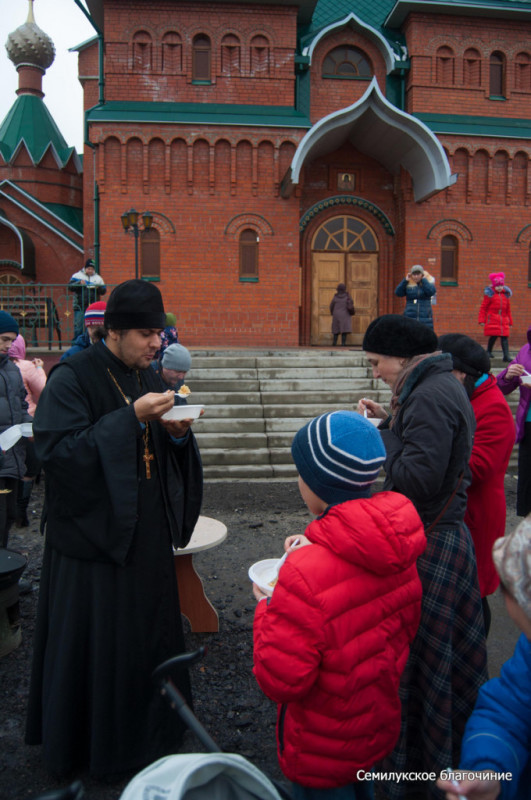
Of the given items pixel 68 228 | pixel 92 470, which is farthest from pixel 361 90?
pixel 92 470

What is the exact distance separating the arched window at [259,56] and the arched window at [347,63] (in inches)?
66.1

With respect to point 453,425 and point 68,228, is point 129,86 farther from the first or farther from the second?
point 453,425

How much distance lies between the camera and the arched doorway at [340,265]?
15891 mm

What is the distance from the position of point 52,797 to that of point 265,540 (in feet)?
15.0

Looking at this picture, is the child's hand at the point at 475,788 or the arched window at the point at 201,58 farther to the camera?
the arched window at the point at 201,58

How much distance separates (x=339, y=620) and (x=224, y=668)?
2202mm

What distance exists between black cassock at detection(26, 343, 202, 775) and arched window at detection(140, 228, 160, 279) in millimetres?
12951

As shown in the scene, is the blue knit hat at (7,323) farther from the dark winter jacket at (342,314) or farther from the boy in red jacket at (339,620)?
the dark winter jacket at (342,314)

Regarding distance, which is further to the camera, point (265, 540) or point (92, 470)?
point (265, 540)

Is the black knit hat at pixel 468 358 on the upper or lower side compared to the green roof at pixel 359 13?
lower

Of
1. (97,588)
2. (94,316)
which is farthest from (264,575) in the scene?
(94,316)

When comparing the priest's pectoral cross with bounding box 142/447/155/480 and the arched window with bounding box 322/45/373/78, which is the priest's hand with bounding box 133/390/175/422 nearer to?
the priest's pectoral cross with bounding box 142/447/155/480

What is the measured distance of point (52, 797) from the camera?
44.4 inches

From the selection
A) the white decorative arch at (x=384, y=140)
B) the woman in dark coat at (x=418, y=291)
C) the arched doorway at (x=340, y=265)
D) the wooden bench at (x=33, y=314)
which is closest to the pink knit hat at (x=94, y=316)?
the woman in dark coat at (x=418, y=291)
